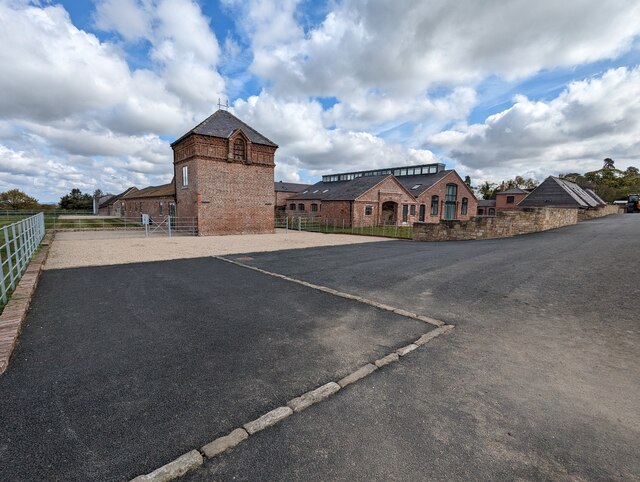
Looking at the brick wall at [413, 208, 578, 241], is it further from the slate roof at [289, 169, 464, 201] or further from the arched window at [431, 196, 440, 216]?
the arched window at [431, 196, 440, 216]

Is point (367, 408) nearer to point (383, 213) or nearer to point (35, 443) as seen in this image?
point (35, 443)

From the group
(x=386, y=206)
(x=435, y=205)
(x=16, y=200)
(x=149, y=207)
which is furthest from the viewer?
(x=16, y=200)

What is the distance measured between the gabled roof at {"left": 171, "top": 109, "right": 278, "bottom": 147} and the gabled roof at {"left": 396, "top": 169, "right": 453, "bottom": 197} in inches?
806

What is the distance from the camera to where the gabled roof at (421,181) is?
38.3 metres

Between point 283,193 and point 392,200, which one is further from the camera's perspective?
point 283,193

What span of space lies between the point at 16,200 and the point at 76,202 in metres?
12.4

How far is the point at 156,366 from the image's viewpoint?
351 centimetres

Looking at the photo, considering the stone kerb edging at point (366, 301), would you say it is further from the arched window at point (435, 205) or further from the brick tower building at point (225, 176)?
the arched window at point (435, 205)

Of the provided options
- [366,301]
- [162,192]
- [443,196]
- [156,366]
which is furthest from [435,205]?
[156,366]

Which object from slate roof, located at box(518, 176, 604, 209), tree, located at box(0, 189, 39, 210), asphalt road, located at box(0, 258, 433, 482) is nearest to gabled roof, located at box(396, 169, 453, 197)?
slate roof, located at box(518, 176, 604, 209)

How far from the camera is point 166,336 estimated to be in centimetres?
433

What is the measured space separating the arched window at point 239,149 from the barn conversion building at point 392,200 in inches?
433

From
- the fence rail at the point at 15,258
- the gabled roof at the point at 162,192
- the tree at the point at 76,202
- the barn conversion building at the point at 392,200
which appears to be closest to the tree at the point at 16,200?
the tree at the point at 76,202

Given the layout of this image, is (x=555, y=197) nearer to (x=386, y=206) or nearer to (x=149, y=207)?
(x=386, y=206)
